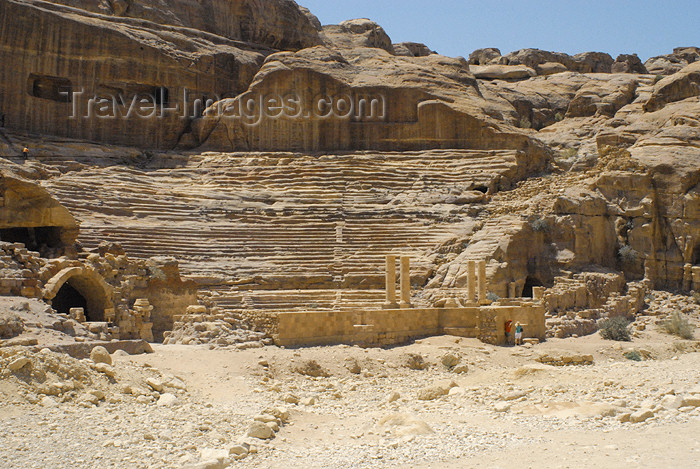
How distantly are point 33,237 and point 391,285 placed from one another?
31.1 ft

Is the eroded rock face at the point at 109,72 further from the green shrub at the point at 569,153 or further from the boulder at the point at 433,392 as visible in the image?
the boulder at the point at 433,392

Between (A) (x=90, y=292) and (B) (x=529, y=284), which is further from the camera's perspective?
(B) (x=529, y=284)

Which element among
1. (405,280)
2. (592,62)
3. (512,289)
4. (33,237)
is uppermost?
(592,62)

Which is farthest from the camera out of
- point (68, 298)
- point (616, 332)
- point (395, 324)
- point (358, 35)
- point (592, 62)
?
point (592, 62)

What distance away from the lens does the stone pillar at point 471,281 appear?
20.1 metres

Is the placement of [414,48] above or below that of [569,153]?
above

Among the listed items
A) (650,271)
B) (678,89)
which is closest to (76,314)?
(650,271)

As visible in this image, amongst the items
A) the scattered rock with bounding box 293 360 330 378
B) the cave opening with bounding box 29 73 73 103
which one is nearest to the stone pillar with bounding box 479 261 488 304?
the scattered rock with bounding box 293 360 330 378

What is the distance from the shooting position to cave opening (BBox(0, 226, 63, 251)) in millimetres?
19938

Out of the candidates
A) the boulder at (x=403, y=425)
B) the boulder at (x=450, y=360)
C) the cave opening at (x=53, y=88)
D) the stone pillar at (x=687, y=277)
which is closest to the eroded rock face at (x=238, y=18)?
the cave opening at (x=53, y=88)

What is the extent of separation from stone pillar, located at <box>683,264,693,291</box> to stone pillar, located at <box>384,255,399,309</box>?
11104mm

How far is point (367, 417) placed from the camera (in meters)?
10.8

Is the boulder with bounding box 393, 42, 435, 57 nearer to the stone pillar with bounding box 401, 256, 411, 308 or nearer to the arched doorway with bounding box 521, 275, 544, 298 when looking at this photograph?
the arched doorway with bounding box 521, 275, 544, 298

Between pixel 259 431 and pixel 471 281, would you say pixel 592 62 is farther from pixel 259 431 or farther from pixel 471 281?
pixel 259 431
